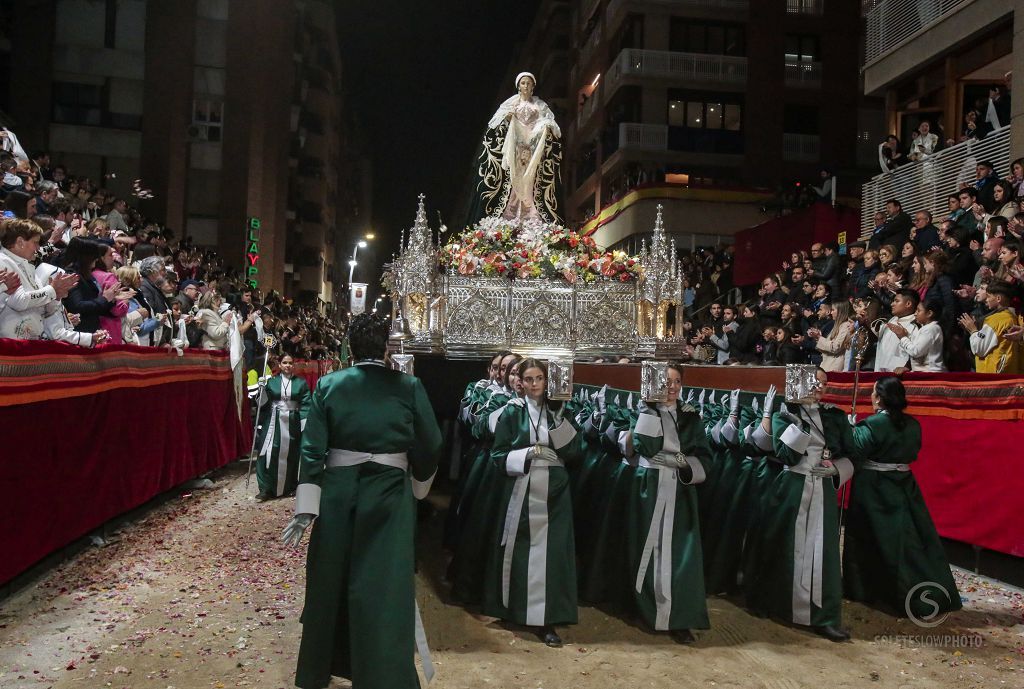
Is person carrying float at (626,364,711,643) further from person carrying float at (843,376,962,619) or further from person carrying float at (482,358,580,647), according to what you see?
person carrying float at (843,376,962,619)

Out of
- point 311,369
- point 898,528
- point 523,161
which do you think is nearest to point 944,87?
point 523,161

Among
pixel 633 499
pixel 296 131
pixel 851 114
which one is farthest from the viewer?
pixel 296 131

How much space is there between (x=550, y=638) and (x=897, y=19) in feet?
56.1

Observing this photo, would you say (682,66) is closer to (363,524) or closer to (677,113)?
(677,113)

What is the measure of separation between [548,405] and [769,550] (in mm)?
1808

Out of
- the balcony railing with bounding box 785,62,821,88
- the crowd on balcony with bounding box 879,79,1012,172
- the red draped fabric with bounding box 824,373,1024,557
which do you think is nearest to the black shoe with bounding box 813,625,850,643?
the red draped fabric with bounding box 824,373,1024,557

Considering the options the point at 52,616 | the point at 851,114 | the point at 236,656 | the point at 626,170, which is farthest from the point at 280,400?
the point at 851,114

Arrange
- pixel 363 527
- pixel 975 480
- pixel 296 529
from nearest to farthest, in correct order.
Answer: pixel 296 529
pixel 363 527
pixel 975 480

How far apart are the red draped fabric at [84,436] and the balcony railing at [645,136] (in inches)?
877

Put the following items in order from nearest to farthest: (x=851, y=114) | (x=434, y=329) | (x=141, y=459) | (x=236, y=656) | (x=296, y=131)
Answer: (x=236, y=656) → (x=141, y=459) → (x=434, y=329) → (x=851, y=114) → (x=296, y=131)

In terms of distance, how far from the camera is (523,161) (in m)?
10.7

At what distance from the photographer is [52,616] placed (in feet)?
17.5

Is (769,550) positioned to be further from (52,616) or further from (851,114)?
(851,114)

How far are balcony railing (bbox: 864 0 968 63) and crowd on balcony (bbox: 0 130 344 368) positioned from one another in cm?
1359
